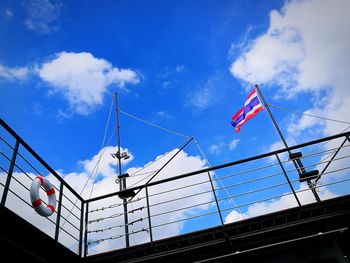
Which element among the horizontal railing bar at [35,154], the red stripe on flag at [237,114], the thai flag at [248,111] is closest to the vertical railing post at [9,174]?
the horizontal railing bar at [35,154]

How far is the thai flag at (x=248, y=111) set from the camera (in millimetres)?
10969

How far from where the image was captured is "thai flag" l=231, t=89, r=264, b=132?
11.0 meters

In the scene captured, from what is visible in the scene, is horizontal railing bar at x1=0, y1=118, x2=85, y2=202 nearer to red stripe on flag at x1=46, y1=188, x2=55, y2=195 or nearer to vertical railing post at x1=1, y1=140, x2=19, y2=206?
vertical railing post at x1=1, y1=140, x2=19, y2=206

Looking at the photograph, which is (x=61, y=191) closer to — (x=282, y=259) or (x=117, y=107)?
(x=282, y=259)

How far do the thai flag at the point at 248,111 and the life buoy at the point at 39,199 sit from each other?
7.39 meters

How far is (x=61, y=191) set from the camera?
5.53m

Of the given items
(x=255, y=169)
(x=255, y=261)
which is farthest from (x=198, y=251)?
(x=255, y=169)

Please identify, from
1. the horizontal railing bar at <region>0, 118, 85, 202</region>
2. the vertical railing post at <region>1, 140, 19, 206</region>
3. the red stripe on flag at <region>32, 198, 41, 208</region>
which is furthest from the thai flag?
the vertical railing post at <region>1, 140, 19, 206</region>

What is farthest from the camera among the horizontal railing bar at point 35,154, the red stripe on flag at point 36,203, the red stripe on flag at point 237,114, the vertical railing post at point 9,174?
the red stripe on flag at point 237,114

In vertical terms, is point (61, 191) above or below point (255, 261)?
above

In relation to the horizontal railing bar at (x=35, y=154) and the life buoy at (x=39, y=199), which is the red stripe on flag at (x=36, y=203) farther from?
the horizontal railing bar at (x=35, y=154)

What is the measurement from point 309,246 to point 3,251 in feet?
16.1

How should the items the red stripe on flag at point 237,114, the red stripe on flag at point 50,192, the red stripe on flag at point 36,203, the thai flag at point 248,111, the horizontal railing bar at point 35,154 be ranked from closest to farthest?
the horizontal railing bar at point 35,154, the red stripe on flag at point 36,203, the red stripe on flag at point 50,192, the thai flag at point 248,111, the red stripe on flag at point 237,114

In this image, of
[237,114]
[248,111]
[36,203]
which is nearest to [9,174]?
[36,203]
